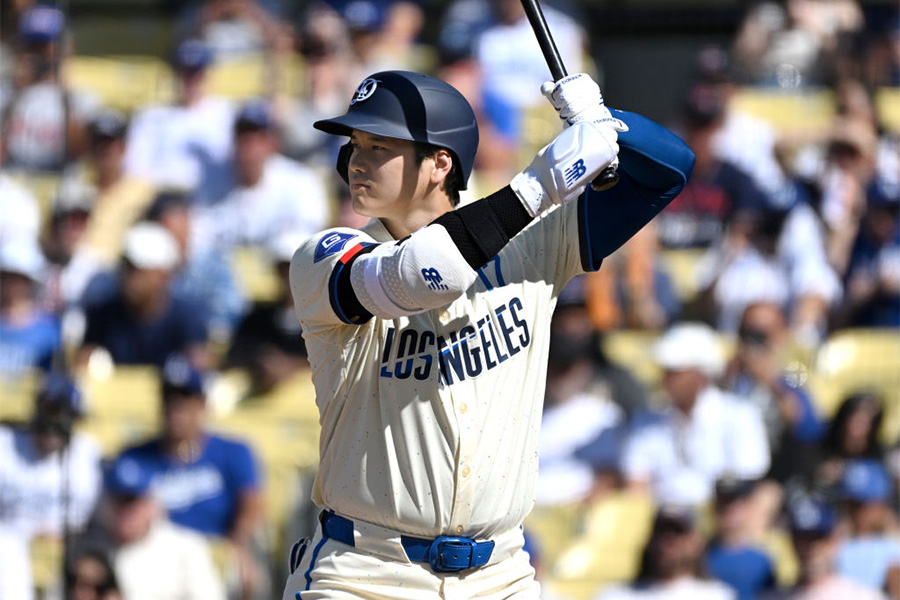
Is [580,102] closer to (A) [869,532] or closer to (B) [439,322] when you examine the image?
(B) [439,322]

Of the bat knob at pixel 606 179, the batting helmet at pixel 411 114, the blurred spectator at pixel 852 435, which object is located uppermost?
the batting helmet at pixel 411 114

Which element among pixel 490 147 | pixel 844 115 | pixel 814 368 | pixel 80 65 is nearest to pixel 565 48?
pixel 490 147

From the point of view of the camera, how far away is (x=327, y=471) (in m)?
2.94

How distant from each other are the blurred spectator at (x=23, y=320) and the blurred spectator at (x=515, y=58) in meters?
2.51

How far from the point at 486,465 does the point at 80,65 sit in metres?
6.64

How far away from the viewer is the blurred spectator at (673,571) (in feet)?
18.6

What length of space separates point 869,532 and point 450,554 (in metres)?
3.50

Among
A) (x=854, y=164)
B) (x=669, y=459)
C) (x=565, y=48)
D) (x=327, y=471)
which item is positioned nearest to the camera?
(x=327, y=471)

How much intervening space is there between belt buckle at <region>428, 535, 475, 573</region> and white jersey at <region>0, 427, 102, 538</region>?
12.1ft

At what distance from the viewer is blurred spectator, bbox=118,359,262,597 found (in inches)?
237

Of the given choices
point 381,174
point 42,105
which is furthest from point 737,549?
point 42,105

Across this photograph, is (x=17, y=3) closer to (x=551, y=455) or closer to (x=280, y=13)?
(x=280, y=13)

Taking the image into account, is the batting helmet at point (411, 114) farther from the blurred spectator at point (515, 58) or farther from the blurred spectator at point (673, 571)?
the blurred spectator at point (515, 58)

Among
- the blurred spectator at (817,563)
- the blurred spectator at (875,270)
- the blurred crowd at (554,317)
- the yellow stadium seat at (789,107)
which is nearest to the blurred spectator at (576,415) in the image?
the blurred crowd at (554,317)
